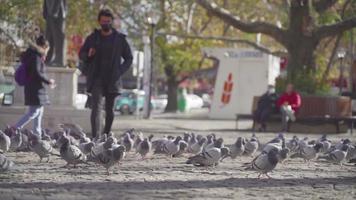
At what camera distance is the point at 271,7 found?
34.8 metres

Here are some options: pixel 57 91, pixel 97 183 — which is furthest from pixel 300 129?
pixel 97 183

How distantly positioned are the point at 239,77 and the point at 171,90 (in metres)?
12.7

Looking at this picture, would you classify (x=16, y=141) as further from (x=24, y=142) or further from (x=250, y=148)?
(x=250, y=148)

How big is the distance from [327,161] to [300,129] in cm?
1047

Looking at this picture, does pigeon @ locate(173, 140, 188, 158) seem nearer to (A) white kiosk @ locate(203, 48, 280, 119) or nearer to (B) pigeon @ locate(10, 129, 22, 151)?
(B) pigeon @ locate(10, 129, 22, 151)

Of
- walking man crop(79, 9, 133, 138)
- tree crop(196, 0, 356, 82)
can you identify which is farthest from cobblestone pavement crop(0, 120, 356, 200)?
tree crop(196, 0, 356, 82)

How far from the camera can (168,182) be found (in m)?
7.51

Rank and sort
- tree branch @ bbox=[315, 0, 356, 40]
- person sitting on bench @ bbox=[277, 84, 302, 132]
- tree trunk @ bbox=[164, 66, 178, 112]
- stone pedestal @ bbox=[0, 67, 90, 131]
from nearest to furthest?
1. stone pedestal @ bbox=[0, 67, 90, 131]
2. person sitting on bench @ bbox=[277, 84, 302, 132]
3. tree branch @ bbox=[315, 0, 356, 40]
4. tree trunk @ bbox=[164, 66, 178, 112]

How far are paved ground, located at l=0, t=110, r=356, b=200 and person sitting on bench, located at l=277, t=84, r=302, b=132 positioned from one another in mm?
10465

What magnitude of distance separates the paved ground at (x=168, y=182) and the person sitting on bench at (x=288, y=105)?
10465mm

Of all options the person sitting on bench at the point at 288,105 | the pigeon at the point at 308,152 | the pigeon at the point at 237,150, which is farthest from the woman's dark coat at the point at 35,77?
the person sitting on bench at the point at 288,105

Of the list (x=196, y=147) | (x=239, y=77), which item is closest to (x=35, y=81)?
(x=196, y=147)

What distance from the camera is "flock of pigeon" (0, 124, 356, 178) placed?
801 centimetres

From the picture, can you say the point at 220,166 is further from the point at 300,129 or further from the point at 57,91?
the point at 300,129
